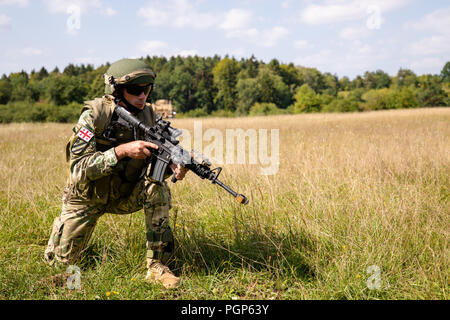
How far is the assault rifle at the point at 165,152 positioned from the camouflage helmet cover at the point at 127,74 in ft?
0.71

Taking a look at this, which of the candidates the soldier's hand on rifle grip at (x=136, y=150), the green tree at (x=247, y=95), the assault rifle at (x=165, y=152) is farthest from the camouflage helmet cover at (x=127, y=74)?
the green tree at (x=247, y=95)

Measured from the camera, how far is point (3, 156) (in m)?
7.57

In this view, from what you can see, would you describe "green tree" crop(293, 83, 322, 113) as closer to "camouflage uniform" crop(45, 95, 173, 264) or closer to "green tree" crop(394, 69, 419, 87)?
"green tree" crop(394, 69, 419, 87)

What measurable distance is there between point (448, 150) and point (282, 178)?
122 inches

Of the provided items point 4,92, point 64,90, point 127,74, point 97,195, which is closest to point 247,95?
point 64,90

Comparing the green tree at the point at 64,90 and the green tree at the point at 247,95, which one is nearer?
the green tree at the point at 64,90

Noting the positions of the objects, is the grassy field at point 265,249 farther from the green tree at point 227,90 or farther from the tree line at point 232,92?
the green tree at point 227,90

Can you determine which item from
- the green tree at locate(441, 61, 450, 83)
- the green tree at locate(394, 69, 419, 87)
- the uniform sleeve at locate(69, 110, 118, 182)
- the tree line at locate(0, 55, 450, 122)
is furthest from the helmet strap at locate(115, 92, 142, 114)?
the green tree at locate(441, 61, 450, 83)

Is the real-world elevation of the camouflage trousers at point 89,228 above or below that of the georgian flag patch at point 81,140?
below

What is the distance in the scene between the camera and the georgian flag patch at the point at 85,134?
8.68ft

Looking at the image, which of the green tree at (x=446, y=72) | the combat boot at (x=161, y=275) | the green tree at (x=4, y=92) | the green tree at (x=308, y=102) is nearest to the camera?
the combat boot at (x=161, y=275)

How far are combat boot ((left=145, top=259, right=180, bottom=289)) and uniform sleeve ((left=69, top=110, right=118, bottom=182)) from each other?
0.89 meters

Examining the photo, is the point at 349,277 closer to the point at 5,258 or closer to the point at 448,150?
the point at 5,258

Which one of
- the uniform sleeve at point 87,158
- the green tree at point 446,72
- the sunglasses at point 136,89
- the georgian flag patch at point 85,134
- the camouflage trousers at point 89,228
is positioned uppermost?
the green tree at point 446,72
